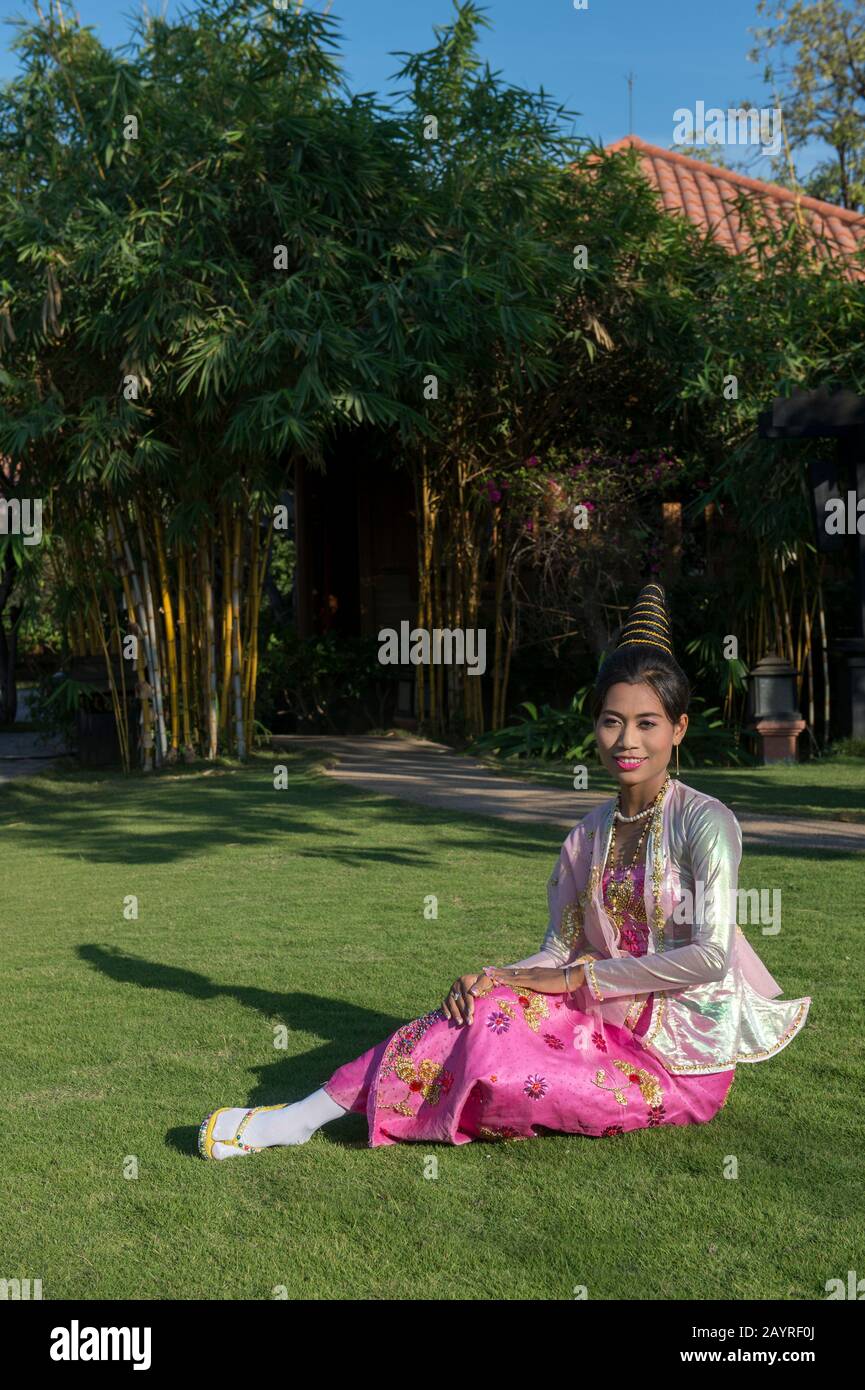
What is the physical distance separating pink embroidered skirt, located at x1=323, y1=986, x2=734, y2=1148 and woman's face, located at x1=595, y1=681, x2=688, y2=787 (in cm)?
52

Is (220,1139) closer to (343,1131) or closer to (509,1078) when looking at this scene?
(343,1131)

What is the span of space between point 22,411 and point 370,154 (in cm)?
Result: 288

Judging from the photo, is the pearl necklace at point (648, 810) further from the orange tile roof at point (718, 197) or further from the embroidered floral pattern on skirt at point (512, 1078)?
the orange tile roof at point (718, 197)

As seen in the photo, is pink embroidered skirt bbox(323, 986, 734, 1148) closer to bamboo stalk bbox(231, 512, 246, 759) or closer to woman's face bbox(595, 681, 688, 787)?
woman's face bbox(595, 681, 688, 787)

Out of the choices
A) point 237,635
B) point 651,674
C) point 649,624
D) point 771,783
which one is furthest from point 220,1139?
point 237,635

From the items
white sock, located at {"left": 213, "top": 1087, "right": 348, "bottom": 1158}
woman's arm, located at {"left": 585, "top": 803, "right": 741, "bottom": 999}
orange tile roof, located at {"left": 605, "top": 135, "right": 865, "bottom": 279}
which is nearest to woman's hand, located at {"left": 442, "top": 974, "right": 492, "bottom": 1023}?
woman's arm, located at {"left": 585, "top": 803, "right": 741, "bottom": 999}

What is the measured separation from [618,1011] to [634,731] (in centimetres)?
62

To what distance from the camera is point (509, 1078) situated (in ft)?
9.91

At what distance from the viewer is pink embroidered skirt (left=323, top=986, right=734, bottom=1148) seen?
3029 mm

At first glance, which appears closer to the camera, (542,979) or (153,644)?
(542,979)

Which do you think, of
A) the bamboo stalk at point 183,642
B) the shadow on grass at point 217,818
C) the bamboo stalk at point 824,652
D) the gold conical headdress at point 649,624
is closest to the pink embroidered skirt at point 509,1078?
the gold conical headdress at point 649,624

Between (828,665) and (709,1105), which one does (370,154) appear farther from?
(709,1105)

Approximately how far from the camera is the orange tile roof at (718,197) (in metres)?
14.1

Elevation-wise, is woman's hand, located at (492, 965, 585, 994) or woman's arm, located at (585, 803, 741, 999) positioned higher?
woman's arm, located at (585, 803, 741, 999)
